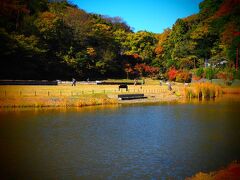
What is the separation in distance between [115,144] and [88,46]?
55.0 m

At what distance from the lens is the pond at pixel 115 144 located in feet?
47.5

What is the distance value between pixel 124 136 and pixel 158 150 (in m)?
3.98

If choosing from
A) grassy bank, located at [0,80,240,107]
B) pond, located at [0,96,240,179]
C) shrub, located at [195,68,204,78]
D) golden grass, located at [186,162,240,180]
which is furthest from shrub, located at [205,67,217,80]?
golden grass, located at [186,162,240,180]

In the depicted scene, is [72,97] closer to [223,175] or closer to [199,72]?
[223,175]

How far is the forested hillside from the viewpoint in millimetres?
57344

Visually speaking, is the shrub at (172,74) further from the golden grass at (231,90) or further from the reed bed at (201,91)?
the reed bed at (201,91)

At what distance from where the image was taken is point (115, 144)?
19125 mm

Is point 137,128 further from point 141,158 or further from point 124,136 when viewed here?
point 141,158

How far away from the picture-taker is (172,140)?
20047 mm

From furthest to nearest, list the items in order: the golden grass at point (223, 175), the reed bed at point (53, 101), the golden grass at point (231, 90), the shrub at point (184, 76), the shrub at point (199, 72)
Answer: the shrub at point (184, 76) < the shrub at point (199, 72) < the golden grass at point (231, 90) < the reed bed at point (53, 101) < the golden grass at point (223, 175)

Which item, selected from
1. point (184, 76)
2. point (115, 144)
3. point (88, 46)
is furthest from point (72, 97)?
point (88, 46)

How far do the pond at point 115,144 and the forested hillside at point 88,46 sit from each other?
2255cm

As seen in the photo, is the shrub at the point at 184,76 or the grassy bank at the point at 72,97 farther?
the shrub at the point at 184,76

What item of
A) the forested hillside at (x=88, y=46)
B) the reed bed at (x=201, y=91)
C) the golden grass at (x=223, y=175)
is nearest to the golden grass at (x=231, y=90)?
the forested hillside at (x=88, y=46)
